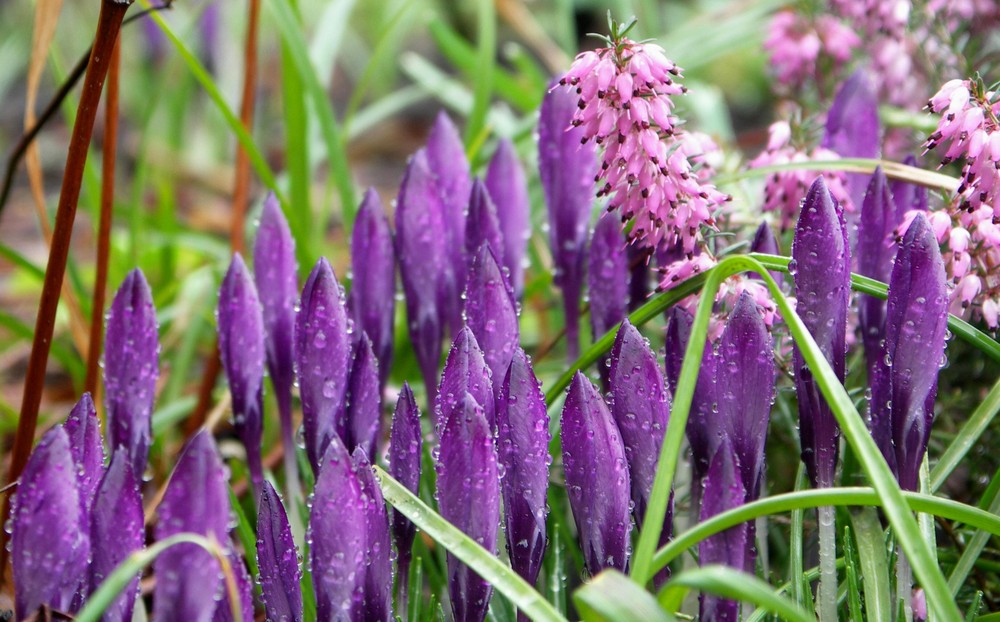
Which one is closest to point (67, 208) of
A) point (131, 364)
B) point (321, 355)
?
point (131, 364)

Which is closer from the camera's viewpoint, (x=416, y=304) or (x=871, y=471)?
(x=871, y=471)

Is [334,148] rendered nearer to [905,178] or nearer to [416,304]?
[416,304]

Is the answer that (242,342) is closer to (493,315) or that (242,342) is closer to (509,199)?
(493,315)

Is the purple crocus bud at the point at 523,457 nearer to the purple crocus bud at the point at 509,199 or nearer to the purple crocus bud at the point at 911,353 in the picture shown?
the purple crocus bud at the point at 911,353

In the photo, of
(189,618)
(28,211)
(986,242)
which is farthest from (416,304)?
(28,211)

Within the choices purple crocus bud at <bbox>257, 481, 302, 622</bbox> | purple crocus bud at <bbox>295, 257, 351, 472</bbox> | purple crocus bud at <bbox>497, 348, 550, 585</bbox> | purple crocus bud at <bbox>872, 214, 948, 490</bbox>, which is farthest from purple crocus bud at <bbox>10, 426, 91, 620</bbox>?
purple crocus bud at <bbox>872, 214, 948, 490</bbox>

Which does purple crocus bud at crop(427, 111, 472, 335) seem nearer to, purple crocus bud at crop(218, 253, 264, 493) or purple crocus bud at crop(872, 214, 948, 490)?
purple crocus bud at crop(218, 253, 264, 493)
